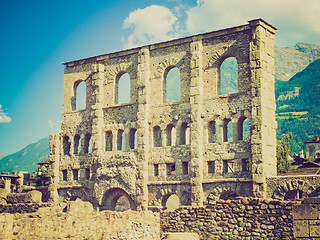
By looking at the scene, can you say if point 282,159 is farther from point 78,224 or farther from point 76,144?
point 78,224

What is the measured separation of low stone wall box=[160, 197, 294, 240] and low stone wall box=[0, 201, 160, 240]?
1.85m

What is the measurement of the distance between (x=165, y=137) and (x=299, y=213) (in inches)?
813

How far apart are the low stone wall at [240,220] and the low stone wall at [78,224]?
1.85m

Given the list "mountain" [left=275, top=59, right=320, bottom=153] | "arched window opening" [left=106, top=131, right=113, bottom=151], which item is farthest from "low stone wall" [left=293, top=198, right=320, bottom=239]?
"mountain" [left=275, top=59, right=320, bottom=153]

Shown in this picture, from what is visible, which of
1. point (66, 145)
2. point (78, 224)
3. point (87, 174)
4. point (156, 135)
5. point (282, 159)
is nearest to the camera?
point (78, 224)

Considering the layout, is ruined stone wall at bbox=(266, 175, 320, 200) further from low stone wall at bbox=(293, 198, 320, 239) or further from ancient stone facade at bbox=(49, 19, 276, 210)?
low stone wall at bbox=(293, 198, 320, 239)

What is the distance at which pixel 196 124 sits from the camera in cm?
3231

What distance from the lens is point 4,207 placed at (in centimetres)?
2734

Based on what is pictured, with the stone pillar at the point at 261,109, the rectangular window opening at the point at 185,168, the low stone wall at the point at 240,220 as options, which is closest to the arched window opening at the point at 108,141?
the rectangular window opening at the point at 185,168

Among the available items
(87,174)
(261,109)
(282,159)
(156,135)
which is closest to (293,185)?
(261,109)

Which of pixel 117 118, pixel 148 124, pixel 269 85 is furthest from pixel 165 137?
pixel 269 85

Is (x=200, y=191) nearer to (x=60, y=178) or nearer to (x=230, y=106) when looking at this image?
(x=230, y=106)

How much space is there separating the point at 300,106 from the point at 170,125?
464 feet

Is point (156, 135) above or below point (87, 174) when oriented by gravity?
above
